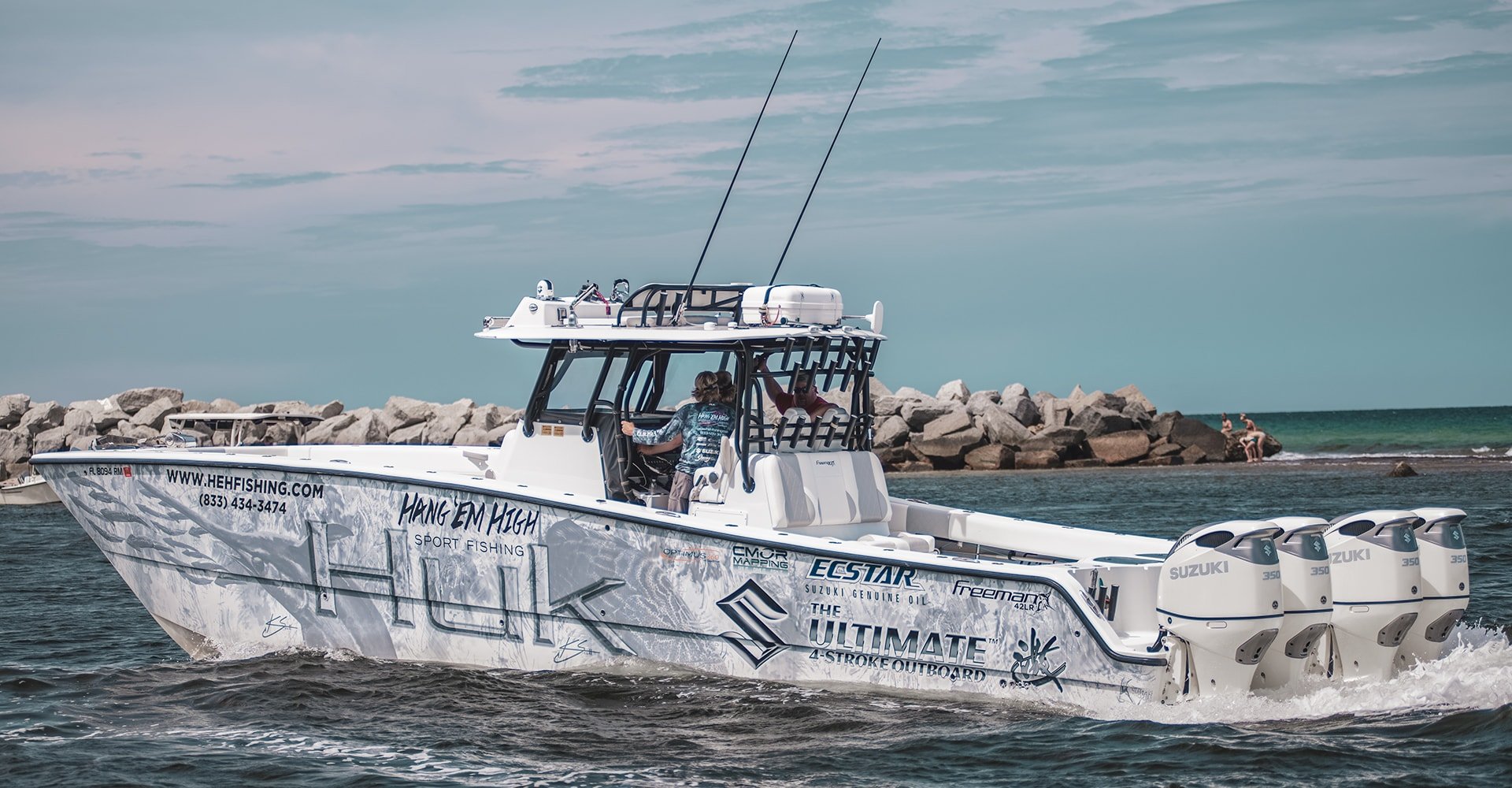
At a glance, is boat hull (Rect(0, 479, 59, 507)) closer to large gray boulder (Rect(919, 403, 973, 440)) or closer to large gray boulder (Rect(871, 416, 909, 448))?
large gray boulder (Rect(871, 416, 909, 448))

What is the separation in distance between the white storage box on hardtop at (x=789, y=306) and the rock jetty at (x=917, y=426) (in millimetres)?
20642

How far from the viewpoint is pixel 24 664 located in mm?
11562

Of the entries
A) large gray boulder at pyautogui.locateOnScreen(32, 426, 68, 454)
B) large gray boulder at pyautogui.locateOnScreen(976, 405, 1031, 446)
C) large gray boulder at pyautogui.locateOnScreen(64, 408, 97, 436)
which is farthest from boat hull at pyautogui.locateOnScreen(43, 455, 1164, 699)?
large gray boulder at pyautogui.locateOnScreen(976, 405, 1031, 446)

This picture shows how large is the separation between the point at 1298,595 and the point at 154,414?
29.9m

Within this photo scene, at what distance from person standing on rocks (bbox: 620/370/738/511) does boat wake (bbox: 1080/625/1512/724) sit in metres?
2.90

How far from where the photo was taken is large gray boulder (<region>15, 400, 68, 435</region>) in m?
33.8

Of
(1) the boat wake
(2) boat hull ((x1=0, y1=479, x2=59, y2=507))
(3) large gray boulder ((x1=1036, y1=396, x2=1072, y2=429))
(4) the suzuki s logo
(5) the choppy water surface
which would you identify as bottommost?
(5) the choppy water surface

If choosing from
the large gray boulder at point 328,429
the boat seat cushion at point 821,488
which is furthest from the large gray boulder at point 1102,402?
the boat seat cushion at point 821,488

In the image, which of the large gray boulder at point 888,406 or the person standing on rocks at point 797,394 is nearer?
the person standing on rocks at point 797,394

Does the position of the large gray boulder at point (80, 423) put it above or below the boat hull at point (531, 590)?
above

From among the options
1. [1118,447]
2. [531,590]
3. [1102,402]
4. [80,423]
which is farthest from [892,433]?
[531,590]

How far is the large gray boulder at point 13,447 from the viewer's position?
32.6 m

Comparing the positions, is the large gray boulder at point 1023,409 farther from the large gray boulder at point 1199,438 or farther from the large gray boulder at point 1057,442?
the large gray boulder at point 1199,438

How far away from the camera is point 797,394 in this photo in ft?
33.3
